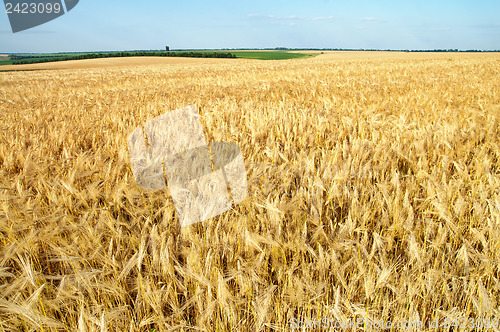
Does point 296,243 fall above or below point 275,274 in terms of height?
above

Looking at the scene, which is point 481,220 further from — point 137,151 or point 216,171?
point 137,151

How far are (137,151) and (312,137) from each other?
4.75ft

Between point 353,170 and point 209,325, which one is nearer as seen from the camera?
point 209,325

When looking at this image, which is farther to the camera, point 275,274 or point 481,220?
point 481,220

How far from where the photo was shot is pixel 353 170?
1.69 meters

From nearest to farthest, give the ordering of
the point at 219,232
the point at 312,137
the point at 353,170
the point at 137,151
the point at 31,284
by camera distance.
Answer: the point at 31,284 < the point at 219,232 < the point at 353,170 < the point at 137,151 < the point at 312,137

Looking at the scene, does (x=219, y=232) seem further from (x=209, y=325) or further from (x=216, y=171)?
(x=216, y=171)

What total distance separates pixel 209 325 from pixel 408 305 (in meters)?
0.59

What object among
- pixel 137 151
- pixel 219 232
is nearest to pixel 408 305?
pixel 219 232

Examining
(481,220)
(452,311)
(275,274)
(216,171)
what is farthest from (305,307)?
(216,171)

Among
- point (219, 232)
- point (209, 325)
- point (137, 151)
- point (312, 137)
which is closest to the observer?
point (209, 325)

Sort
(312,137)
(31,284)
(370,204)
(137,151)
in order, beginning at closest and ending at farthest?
(31,284), (370,204), (137,151), (312,137)

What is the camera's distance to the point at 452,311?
32.2 inches

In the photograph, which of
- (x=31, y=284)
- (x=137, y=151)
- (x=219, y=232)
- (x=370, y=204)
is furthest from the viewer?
(x=137, y=151)
